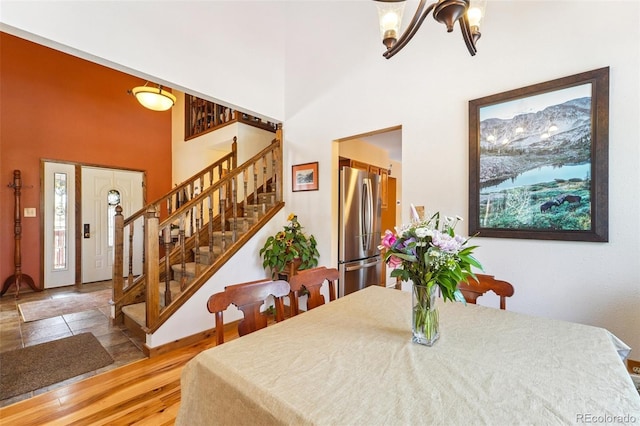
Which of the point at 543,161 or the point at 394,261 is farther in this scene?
the point at 543,161

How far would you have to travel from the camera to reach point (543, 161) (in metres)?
1.95

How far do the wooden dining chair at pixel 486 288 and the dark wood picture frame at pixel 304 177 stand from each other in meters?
2.04

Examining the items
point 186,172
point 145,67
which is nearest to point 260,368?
point 145,67

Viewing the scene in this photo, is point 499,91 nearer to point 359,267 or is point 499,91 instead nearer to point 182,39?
point 359,267

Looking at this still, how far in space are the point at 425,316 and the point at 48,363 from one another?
120 inches

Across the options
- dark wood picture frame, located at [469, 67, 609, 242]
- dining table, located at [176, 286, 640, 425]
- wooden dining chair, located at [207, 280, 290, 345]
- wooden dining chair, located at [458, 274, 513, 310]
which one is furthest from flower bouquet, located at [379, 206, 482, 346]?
dark wood picture frame, located at [469, 67, 609, 242]

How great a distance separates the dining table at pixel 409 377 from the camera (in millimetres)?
726

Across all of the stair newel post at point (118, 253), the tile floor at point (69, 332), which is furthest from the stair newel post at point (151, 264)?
the stair newel post at point (118, 253)

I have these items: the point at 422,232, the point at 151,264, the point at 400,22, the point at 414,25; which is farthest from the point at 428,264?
the point at 151,264

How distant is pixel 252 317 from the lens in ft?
4.79

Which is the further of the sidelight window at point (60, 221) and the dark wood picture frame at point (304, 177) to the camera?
the sidelight window at point (60, 221)

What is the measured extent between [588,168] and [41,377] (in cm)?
418

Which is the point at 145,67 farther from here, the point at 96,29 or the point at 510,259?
the point at 510,259

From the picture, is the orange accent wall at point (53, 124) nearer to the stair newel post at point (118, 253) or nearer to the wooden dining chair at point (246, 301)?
the stair newel post at point (118, 253)
